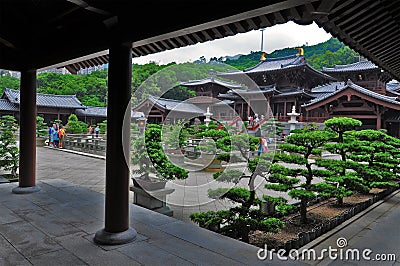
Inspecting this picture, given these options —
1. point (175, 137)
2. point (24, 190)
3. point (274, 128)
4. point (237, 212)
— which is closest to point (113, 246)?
point (237, 212)

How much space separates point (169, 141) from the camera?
222 inches

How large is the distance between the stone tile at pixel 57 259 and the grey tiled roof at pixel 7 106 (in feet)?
86.2

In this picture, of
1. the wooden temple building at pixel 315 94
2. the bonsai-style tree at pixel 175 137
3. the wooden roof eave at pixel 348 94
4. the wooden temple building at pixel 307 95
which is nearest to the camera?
the bonsai-style tree at pixel 175 137

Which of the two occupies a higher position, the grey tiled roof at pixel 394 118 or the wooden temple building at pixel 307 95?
the wooden temple building at pixel 307 95

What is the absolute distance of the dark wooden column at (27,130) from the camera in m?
4.71

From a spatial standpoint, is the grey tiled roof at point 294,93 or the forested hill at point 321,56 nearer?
the grey tiled roof at point 294,93

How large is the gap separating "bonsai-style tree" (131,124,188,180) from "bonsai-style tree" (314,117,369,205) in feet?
7.31

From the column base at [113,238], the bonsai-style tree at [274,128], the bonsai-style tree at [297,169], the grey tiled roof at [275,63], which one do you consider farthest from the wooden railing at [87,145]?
the grey tiled roof at [275,63]

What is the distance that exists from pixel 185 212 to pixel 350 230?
2.55 meters

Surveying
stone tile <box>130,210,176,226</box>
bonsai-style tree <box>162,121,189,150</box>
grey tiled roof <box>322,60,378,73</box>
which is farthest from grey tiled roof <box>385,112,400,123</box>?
stone tile <box>130,210,176,226</box>

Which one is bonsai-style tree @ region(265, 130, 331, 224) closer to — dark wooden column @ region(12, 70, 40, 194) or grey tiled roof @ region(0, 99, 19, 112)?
dark wooden column @ region(12, 70, 40, 194)

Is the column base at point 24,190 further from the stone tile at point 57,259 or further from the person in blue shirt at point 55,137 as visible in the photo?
the person in blue shirt at point 55,137

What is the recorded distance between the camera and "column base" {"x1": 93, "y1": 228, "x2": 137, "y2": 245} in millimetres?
2980

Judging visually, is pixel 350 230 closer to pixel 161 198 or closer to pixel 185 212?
pixel 185 212
